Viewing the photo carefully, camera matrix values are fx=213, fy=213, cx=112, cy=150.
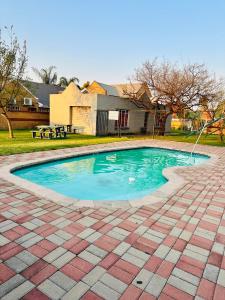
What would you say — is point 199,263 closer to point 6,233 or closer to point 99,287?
point 99,287

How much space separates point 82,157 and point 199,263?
7959 mm

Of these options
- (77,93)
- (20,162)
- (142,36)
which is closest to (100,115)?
(77,93)

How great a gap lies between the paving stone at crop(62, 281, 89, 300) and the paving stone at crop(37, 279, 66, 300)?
0.06 meters

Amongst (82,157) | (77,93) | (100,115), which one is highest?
(77,93)

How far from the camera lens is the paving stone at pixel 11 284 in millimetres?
2082

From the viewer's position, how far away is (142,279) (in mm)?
2324

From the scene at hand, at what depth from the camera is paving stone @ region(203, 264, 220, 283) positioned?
2387 millimetres

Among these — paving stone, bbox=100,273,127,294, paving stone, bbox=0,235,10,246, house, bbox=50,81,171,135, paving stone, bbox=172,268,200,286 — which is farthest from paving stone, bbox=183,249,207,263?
house, bbox=50,81,171,135

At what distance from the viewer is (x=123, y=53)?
18172mm

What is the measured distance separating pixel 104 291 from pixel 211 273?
1.27m

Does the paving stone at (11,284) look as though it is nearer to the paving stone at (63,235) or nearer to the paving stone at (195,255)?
the paving stone at (63,235)

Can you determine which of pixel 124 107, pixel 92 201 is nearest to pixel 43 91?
pixel 124 107

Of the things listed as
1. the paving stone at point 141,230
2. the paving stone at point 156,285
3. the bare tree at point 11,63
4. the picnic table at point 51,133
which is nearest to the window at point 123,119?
the picnic table at point 51,133

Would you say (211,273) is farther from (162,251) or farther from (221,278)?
(162,251)
